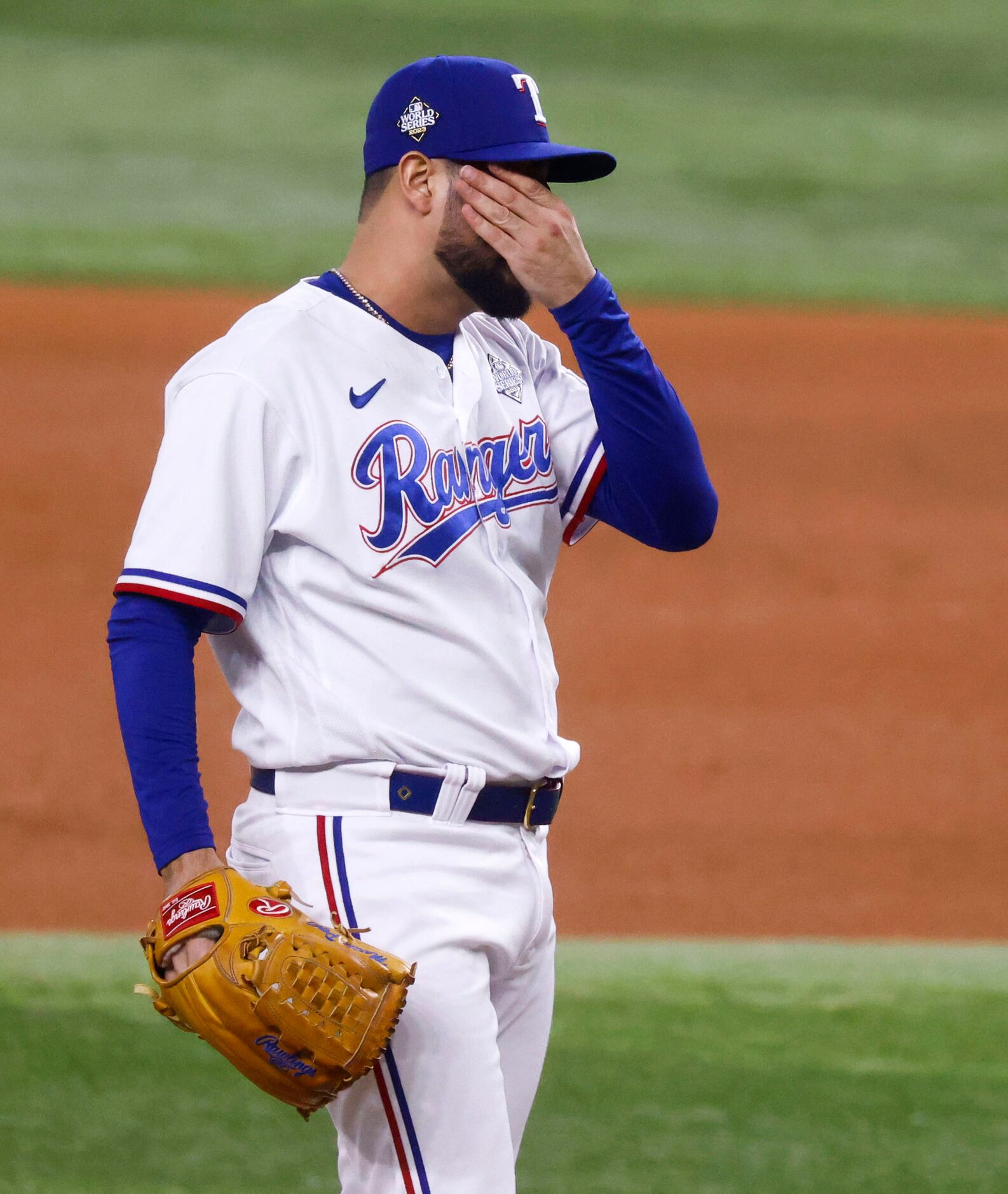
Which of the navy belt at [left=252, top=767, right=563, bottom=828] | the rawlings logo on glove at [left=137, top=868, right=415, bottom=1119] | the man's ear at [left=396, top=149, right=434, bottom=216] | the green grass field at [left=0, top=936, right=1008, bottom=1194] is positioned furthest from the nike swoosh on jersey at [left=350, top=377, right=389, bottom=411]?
the green grass field at [left=0, top=936, right=1008, bottom=1194]

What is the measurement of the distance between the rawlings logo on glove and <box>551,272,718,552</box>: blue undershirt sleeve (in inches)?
31.0

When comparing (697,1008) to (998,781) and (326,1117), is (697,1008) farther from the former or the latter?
(998,781)

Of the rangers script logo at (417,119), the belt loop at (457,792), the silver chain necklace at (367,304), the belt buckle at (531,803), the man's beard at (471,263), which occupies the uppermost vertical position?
the rangers script logo at (417,119)

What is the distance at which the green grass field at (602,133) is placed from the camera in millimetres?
10734

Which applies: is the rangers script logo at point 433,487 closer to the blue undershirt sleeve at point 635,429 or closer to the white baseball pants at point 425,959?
the blue undershirt sleeve at point 635,429

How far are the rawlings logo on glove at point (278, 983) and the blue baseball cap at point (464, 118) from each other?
103cm

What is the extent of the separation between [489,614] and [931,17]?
14219mm

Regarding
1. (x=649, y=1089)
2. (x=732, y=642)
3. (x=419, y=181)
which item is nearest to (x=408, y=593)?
(x=419, y=181)

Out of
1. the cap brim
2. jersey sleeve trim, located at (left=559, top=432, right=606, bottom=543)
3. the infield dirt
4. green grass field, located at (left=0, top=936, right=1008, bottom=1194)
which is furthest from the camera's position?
the infield dirt

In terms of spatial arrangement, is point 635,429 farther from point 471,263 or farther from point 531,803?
point 531,803

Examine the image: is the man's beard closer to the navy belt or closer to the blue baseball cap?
the blue baseball cap

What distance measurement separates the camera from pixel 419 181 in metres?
2.36

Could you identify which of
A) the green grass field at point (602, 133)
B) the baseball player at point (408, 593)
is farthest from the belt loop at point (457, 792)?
the green grass field at point (602, 133)

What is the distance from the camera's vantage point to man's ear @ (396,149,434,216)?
2.35m
